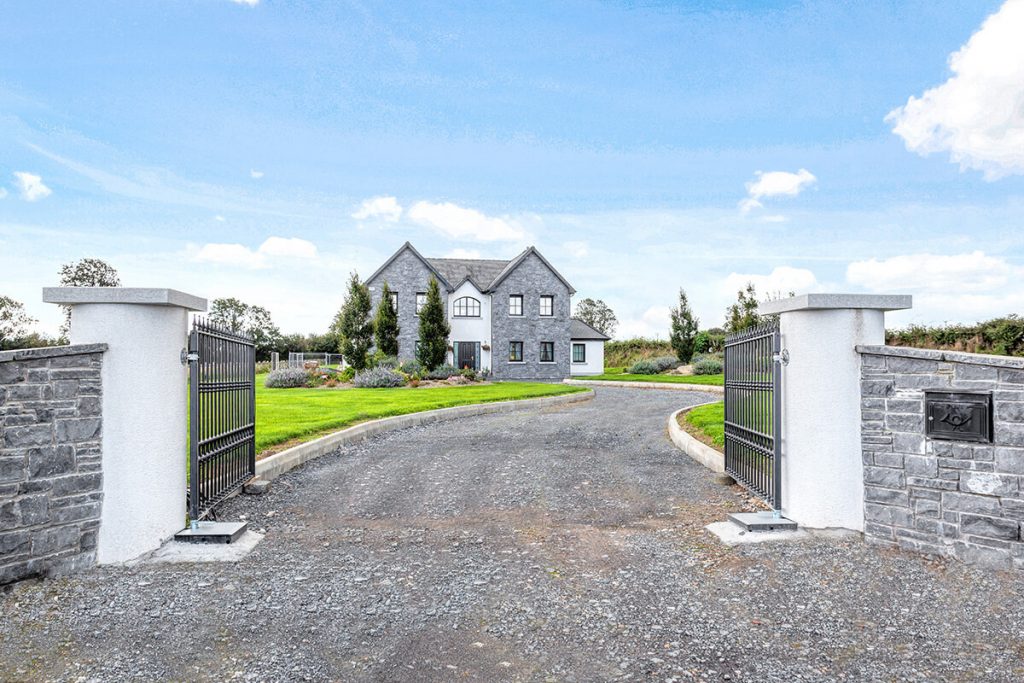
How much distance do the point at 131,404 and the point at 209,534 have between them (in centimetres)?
146

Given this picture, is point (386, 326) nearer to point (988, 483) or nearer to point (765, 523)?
point (765, 523)

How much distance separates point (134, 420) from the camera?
578 centimetres

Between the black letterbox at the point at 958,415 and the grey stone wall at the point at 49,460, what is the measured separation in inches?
298

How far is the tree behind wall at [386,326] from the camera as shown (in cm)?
3306

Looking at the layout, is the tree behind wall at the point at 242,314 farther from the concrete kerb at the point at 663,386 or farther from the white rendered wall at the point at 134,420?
the white rendered wall at the point at 134,420

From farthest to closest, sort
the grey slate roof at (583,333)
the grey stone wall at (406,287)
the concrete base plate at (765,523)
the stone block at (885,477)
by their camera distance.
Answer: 1. the grey slate roof at (583,333)
2. the grey stone wall at (406,287)
3. the concrete base plate at (765,523)
4. the stone block at (885,477)

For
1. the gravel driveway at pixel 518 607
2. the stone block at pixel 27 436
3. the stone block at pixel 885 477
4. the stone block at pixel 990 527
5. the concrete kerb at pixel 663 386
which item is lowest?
the gravel driveway at pixel 518 607

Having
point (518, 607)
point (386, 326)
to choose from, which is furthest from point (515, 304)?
point (518, 607)

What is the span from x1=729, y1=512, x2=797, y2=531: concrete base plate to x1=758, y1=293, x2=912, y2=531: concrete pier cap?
0.18m

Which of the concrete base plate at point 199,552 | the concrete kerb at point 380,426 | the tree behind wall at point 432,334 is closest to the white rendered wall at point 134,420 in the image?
the concrete base plate at point 199,552

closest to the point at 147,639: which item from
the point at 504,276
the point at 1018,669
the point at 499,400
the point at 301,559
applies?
the point at 301,559

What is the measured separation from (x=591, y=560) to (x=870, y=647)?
7.40ft

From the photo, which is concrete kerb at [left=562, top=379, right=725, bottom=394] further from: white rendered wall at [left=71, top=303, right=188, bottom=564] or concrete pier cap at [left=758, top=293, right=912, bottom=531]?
white rendered wall at [left=71, top=303, right=188, bottom=564]

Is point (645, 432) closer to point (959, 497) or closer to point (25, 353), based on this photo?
point (959, 497)
